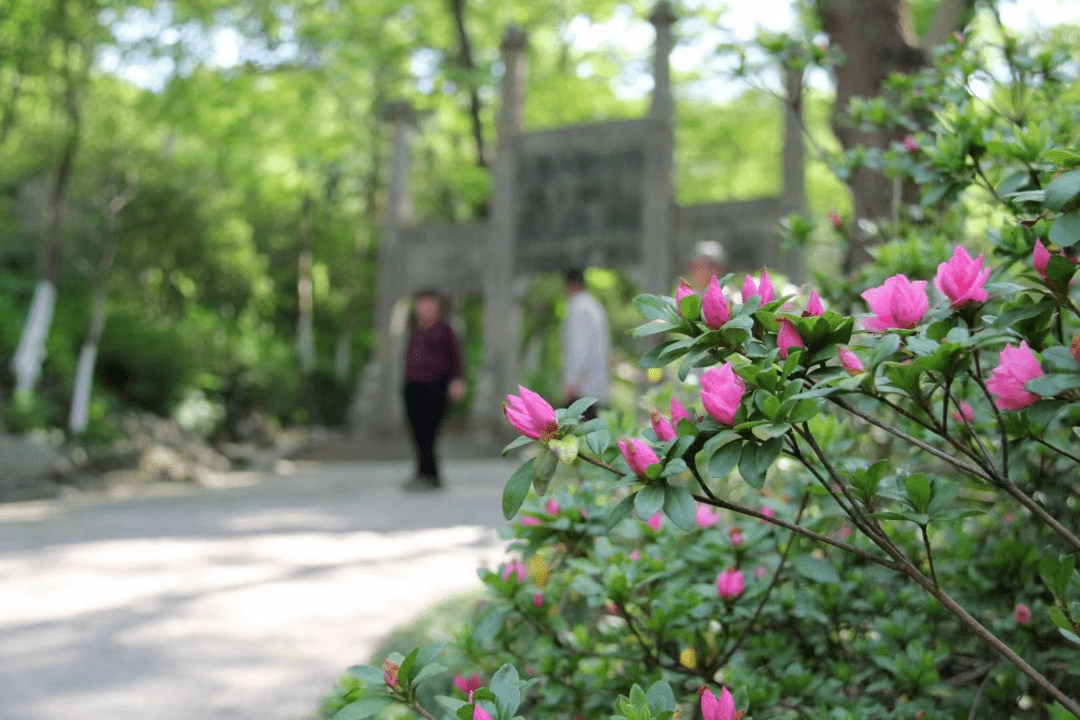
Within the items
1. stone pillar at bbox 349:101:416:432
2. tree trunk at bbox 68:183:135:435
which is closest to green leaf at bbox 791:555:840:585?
tree trunk at bbox 68:183:135:435

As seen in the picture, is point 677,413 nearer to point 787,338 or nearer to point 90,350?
point 787,338

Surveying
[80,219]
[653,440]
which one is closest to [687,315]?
[653,440]

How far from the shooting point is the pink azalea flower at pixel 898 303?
4.52 ft

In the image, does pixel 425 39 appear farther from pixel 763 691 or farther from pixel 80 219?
pixel 763 691

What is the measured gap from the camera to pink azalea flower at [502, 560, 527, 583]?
2.21 meters

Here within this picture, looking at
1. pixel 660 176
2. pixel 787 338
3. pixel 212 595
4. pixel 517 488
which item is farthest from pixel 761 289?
pixel 660 176

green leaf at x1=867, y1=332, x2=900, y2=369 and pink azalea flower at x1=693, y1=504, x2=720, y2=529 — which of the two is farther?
pink azalea flower at x1=693, y1=504, x2=720, y2=529

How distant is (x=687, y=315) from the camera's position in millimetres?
1355

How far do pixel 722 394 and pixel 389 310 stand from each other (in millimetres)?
15261

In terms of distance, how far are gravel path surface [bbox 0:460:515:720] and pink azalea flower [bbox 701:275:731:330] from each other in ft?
4.56

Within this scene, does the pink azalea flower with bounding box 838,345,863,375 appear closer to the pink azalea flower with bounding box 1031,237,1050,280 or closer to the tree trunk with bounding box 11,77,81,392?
the pink azalea flower with bounding box 1031,237,1050,280

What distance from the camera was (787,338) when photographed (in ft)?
4.37

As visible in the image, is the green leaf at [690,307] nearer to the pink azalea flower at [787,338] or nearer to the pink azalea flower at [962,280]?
the pink azalea flower at [787,338]

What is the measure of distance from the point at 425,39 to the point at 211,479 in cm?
979
